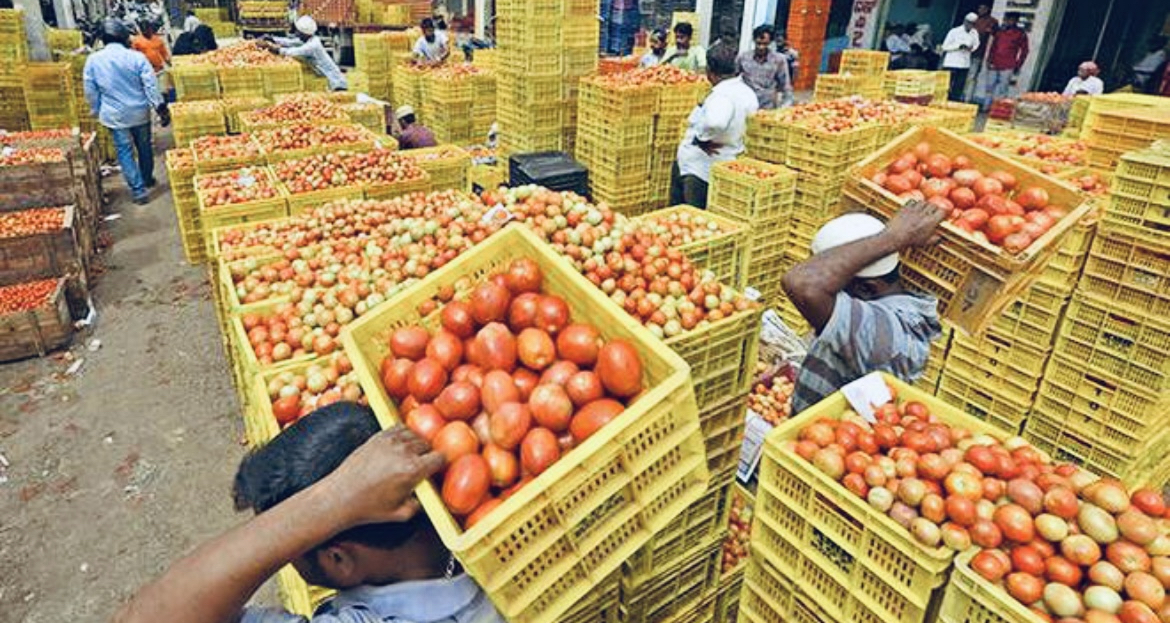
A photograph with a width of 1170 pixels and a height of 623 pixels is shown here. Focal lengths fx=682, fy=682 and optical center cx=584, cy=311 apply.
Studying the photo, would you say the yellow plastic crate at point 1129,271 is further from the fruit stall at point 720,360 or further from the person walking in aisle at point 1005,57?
the person walking in aisle at point 1005,57

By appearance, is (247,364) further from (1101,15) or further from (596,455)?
(1101,15)

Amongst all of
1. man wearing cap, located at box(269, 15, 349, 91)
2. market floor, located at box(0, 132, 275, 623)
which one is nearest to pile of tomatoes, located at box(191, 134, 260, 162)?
market floor, located at box(0, 132, 275, 623)

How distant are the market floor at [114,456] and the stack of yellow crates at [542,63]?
16.1 feet

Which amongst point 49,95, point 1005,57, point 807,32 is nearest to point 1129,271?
point 49,95

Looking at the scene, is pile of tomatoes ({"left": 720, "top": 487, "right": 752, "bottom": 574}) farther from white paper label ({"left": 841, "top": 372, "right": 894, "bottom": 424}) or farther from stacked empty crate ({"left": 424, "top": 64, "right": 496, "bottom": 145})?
stacked empty crate ({"left": 424, "top": 64, "right": 496, "bottom": 145})

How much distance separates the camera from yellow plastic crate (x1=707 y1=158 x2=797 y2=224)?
6.74 meters

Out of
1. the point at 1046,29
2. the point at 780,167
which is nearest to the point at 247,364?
the point at 780,167

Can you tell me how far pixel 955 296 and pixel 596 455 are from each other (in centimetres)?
235

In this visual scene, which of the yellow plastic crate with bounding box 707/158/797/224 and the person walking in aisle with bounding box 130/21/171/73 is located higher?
the person walking in aisle with bounding box 130/21/171/73

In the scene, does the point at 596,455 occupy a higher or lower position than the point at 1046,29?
lower

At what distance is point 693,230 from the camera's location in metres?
5.25

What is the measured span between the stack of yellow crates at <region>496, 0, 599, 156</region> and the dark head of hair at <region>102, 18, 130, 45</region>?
5.76 meters

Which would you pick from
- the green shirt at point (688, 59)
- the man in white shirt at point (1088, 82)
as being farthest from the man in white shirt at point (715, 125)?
the man in white shirt at point (1088, 82)

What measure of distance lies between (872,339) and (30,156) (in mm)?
9569
